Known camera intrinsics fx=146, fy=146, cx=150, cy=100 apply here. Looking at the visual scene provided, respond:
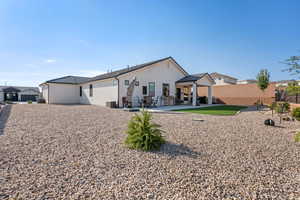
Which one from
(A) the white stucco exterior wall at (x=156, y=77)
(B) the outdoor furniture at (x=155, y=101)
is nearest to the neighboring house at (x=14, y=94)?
(A) the white stucco exterior wall at (x=156, y=77)

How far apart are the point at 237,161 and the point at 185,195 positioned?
1719mm

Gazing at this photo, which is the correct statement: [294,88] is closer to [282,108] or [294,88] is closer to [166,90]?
[282,108]

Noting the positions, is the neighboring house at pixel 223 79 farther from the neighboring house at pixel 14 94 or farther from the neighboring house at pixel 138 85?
the neighboring house at pixel 14 94

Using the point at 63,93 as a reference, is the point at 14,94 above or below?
above

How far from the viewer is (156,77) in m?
16.2

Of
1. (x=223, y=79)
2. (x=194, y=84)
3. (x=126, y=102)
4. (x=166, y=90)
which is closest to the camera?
(x=126, y=102)

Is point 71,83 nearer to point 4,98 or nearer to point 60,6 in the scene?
point 60,6

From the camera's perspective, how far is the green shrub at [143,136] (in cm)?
371

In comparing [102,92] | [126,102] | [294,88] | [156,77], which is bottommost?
[126,102]

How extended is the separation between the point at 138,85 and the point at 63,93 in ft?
40.8

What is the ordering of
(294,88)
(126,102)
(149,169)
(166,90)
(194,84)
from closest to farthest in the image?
(149,169), (294,88), (126,102), (194,84), (166,90)

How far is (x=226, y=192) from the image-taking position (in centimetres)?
203

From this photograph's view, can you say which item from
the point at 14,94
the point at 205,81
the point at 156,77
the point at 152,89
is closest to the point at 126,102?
the point at 152,89

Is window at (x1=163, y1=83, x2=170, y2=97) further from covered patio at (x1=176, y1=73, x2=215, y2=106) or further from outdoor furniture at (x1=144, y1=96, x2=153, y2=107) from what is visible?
outdoor furniture at (x1=144, y1=96, x2=153, y2=107)
